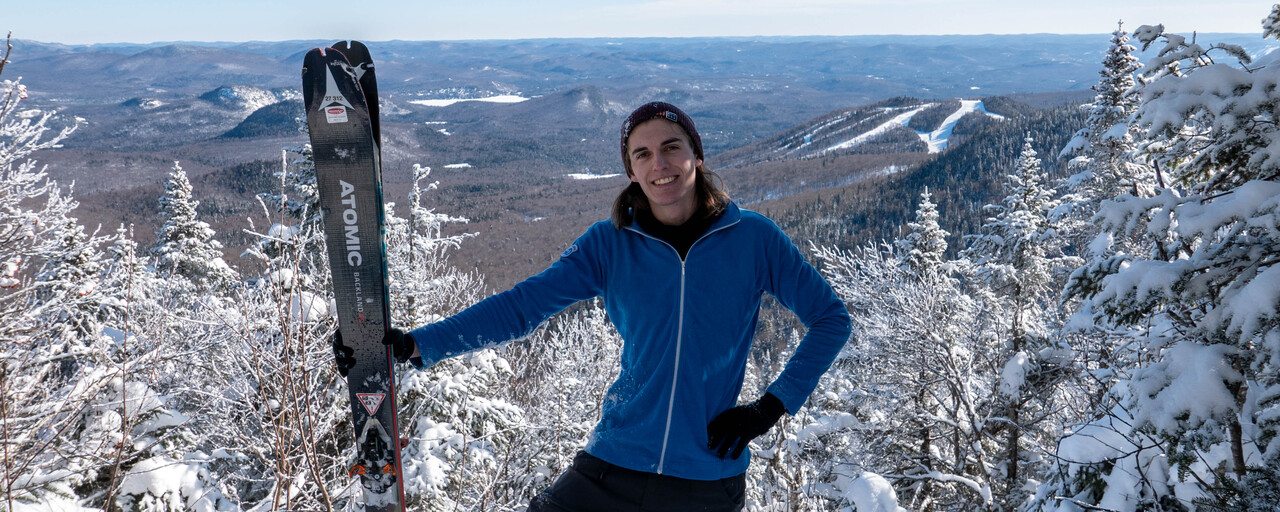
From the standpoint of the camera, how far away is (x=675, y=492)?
2137mm

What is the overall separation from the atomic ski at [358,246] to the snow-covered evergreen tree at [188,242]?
49.7 feet

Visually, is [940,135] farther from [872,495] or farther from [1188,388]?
[1188,388]

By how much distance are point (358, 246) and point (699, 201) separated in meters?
1.38

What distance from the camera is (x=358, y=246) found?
263 cm

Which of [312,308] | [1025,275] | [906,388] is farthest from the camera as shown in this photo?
[1025,275]

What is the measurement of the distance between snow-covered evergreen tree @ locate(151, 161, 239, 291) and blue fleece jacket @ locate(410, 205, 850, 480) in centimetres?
1593

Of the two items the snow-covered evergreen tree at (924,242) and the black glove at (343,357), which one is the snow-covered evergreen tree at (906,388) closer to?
the snow-covered evergreen tree at (924,242)

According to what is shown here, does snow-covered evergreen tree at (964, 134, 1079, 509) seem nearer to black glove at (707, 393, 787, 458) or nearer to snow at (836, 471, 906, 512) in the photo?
snow at (836, 471, 906, 512)

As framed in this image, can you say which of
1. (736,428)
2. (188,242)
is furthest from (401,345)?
(188,242)

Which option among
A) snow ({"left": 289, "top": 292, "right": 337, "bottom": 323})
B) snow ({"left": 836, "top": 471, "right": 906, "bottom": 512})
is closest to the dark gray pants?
snow ({"left": 289, "top": 292, "right": 337, "bottom": 323})

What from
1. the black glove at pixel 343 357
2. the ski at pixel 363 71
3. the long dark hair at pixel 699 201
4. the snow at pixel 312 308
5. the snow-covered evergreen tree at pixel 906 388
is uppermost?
the ski at pixel 363 71

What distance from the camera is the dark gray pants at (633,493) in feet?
6.98

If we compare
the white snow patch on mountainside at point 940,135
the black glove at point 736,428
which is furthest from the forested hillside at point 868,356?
the white snow patch on mountainside at point 940,135

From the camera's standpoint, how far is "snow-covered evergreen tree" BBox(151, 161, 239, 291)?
15.6 metres
